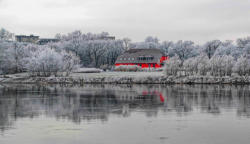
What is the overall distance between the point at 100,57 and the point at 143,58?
13676 mm

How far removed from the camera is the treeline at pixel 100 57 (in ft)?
208

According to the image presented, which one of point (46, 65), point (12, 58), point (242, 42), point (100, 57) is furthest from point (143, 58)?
point (46, 65)

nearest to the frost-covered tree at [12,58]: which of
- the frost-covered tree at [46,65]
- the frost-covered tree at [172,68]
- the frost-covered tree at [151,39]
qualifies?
the frost-covered tree at [46,65]

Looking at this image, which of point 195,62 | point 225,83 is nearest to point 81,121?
point 225,83

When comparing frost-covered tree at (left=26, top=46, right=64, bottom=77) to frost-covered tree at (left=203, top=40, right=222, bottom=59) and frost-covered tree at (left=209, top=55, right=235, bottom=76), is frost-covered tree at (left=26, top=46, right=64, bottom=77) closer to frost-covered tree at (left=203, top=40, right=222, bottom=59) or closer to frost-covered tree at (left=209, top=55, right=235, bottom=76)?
frost-covered tree at (left=209, top=55, right=235, bottom=76)

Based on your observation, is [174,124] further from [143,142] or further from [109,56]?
[109,56]

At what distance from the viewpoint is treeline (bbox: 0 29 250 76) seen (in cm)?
6353

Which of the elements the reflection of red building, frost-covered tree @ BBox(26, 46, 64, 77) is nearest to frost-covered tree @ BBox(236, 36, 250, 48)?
the reflection of red building

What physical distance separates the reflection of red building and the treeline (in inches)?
264

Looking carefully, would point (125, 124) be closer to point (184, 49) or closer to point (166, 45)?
point (184, 49)

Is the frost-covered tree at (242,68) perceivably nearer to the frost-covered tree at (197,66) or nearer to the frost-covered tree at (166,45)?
the frost-covered tree at (197,66)

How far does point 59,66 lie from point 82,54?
43008 mm

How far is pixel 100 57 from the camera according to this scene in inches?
4550

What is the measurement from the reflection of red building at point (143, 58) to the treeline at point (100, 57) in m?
6.72
